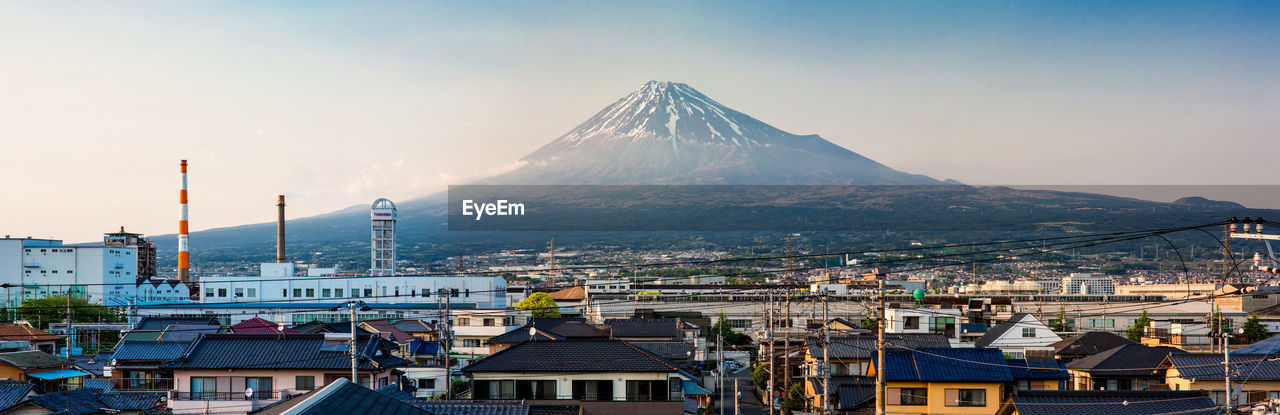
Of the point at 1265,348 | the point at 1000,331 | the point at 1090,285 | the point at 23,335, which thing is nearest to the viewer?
the point at 1265,348

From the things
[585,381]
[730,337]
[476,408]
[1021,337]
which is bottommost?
[730,337]

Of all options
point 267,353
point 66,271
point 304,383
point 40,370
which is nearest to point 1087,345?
point 304,383

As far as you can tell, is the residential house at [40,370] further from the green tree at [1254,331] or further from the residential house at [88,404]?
the green tree at [1254,331]

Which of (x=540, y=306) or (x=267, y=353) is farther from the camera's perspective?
(x=540, y=306)

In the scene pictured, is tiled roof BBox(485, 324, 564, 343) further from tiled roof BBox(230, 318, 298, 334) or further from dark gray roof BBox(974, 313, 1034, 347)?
dark gray roof BBox(974, 313, 1034, 347)

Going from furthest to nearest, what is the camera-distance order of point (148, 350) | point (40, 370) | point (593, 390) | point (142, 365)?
point (40, 370)
point (148, 350)
point (142, 365)
point (593, 390)

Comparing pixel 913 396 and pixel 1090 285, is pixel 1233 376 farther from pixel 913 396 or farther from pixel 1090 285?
pixel 1090 285

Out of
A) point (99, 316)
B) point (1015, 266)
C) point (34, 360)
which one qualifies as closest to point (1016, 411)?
point (34, 360)

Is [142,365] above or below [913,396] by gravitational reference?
above

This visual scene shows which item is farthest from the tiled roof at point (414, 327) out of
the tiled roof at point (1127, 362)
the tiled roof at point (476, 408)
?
the tiled roof at point (476, 408)
